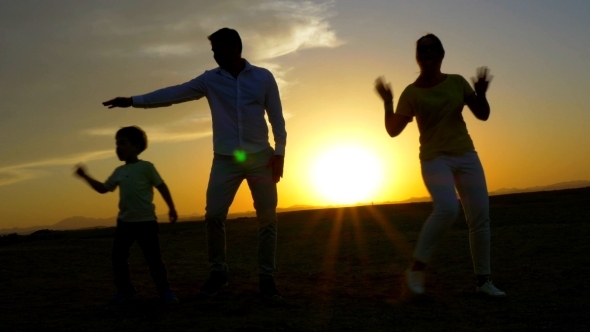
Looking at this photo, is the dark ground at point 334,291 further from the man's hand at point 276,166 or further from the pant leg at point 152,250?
the man's hand at point 276,166

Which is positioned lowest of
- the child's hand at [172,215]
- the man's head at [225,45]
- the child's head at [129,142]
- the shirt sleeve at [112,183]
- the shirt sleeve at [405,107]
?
the child's hand at [172,215]

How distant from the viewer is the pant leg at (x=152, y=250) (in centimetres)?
535

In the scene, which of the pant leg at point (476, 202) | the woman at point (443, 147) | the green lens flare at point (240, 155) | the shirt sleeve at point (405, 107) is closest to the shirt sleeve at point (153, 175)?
the green lens flare at point (240, 155)

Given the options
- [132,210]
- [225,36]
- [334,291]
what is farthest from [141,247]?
[225,36]

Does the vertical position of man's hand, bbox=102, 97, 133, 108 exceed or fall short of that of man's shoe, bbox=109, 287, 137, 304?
it exceeds it

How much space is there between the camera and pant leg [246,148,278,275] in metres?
5.62

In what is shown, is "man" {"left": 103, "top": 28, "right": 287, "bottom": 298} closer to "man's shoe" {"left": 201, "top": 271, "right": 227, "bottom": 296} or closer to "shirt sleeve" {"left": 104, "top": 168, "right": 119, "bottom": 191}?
"man's shoe" {"left": 201, "top": 271, "right": 227, "bottom": 296}

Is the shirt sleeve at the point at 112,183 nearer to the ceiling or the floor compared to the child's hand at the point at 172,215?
nearer to the ceiling

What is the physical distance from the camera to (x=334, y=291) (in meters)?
5.98

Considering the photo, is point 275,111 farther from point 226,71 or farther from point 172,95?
point 172,95

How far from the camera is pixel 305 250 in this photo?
1066 centimetres

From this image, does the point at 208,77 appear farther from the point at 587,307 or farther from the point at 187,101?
the point at 587,307

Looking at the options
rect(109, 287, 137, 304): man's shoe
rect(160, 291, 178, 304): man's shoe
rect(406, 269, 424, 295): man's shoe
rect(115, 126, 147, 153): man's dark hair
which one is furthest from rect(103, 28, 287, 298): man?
rect(406, 269, 424, 295): man's shoe

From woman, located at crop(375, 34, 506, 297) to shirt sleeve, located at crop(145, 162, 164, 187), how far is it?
210 cm
